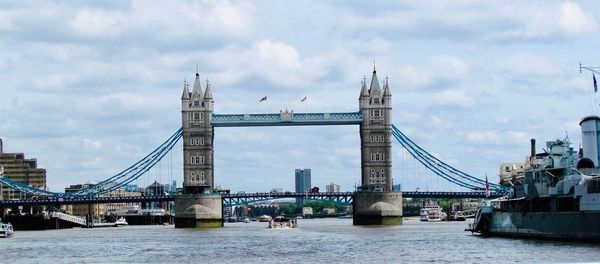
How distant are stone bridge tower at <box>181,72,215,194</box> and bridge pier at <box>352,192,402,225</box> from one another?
1937 centimetres

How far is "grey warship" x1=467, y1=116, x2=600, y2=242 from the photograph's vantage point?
64.5m

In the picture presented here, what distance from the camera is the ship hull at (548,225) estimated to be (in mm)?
63781

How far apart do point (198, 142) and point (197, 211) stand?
16212 mm

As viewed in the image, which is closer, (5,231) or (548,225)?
(548,225)

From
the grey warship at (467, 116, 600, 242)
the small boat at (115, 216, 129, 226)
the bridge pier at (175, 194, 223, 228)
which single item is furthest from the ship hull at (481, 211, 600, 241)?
the small boat at (115, 216, 129, 226)

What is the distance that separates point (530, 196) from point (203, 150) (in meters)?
78.9

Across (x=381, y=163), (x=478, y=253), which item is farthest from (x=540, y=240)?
(x=381, y=163)

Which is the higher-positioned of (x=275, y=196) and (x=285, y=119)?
(x=285, y=119)

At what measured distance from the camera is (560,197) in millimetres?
67875

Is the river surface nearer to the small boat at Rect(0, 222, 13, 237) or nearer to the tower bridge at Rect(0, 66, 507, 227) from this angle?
the small boat at Rect(0, 222, 13, 237)

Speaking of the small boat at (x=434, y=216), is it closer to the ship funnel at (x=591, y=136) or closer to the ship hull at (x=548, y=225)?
the ship hull at (x=548, y=225)

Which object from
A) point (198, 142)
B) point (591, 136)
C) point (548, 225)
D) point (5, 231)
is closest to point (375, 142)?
point (198, 142)

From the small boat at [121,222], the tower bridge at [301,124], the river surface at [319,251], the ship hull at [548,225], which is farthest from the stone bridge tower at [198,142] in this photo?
the ship hull at [548,225]

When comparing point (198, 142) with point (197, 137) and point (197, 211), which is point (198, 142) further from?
point (197, 211)
